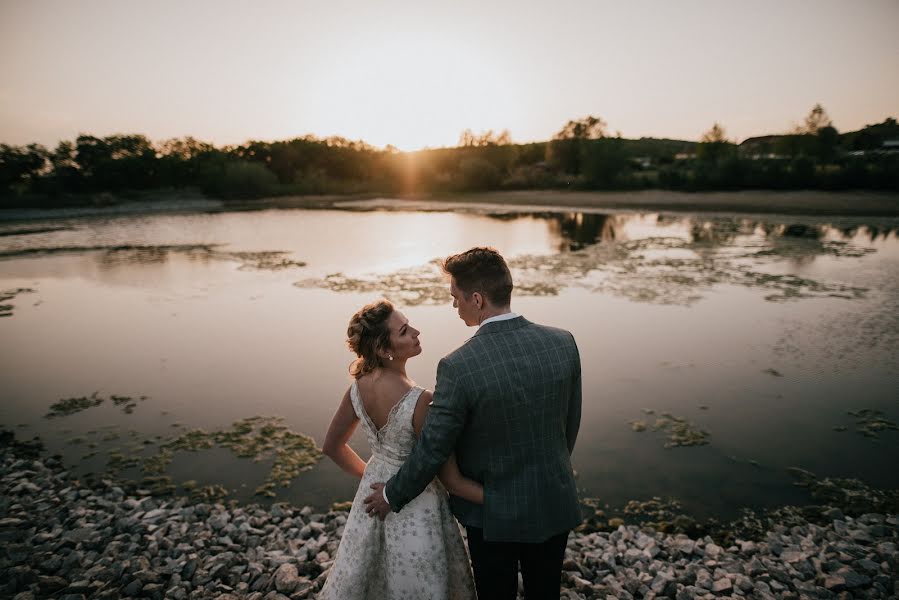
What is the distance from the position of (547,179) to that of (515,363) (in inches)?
2529

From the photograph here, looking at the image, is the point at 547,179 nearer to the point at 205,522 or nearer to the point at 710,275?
the point at 710,275

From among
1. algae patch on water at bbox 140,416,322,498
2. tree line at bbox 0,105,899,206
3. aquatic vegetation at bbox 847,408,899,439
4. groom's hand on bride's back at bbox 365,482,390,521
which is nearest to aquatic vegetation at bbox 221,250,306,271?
algae patch on water at bbox 140,416,322,498

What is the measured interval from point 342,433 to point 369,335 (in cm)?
67

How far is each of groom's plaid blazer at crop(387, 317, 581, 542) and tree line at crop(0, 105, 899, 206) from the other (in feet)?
173

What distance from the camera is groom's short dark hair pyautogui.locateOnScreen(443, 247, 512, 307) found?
2.09 m

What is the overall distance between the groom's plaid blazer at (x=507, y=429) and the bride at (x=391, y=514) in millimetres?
243

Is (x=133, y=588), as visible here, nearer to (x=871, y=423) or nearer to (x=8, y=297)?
(x=871, y=423)

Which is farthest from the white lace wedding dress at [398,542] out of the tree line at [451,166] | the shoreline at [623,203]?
the tree line at [451,166]

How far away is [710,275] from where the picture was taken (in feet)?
51.8

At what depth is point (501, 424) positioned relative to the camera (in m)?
2.04

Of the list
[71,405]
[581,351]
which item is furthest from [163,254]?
[581,351]

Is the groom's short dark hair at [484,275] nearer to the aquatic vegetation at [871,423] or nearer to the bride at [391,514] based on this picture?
the bride at [391,514]

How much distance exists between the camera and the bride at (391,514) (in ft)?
8.06

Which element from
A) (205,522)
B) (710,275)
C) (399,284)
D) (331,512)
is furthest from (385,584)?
(710,275)
